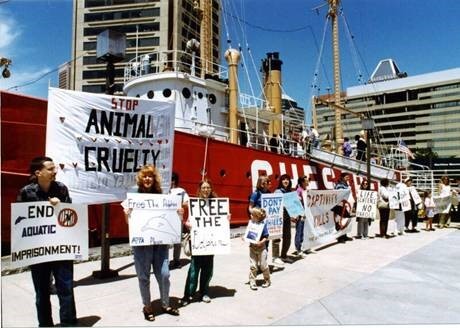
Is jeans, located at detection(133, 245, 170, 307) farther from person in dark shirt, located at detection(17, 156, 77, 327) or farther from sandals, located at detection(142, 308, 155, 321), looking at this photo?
person in dark shirt, located at detection(17, 156, 77, 327)

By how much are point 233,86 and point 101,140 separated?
28.8 feet

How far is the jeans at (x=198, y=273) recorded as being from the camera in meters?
4.97

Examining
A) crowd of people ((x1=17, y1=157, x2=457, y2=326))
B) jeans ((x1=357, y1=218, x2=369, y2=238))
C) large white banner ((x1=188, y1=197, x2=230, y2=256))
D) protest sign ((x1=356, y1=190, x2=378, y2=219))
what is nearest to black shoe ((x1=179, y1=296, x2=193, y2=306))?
crowd of people ((x1=17, y1=157, x2=457, y2=326))

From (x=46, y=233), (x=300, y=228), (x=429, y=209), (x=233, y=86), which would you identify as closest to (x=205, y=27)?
(x=233, y=86)

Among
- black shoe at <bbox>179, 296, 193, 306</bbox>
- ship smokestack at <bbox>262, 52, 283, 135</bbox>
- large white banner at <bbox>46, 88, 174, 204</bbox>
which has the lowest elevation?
black shoe at <bbox>179, 296, 193, 306</bbox>

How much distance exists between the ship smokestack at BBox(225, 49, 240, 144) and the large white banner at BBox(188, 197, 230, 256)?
8.54 m

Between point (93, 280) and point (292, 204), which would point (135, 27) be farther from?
point (93, 280)

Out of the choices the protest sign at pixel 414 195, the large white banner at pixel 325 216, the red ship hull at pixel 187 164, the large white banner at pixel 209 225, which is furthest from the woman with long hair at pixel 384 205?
the large white banner at pixel 209 225

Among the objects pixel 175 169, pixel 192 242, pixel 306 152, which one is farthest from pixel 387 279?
pixel 306 152

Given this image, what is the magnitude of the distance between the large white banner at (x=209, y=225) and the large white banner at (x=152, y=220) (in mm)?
366

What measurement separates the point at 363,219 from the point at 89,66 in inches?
1615

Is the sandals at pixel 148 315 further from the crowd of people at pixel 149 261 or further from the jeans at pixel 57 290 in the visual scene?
the jeans at pixel 57 290

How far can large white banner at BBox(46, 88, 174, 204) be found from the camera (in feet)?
18.2

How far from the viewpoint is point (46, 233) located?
414 centimetres
